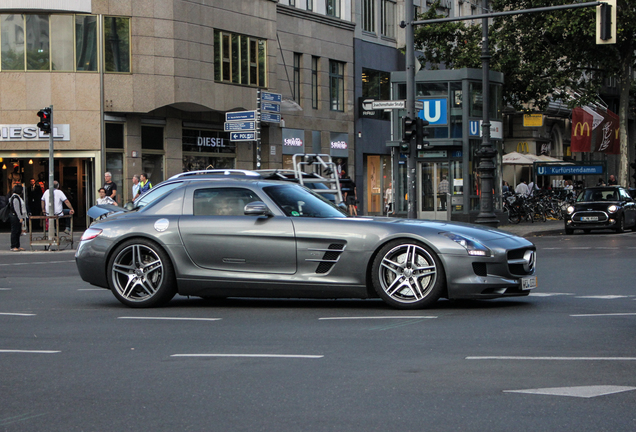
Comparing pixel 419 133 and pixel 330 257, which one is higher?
pixel 419 133

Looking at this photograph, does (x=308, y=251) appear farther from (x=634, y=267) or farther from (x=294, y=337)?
(x=634, y=267)

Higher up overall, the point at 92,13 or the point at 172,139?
the point at 92,13

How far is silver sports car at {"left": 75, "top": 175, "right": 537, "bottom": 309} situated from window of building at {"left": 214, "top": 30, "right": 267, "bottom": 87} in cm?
2403

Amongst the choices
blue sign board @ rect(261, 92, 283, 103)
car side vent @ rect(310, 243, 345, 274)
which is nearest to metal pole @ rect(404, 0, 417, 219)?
blue sign board @ rect(261, 92, 283, 103)

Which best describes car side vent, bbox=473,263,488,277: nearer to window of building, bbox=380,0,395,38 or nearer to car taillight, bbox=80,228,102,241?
car taillight, bbox=80,228,102,241

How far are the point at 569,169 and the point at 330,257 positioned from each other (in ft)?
99.3

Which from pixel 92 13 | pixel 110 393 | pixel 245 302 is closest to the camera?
pixel 110 393

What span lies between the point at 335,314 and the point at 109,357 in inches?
116

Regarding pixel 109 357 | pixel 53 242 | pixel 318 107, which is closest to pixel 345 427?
pixel 109 357

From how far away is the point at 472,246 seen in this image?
31.2 feet

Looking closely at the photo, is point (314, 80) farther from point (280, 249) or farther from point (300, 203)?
point (280, 249)

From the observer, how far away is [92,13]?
30844 millimetres

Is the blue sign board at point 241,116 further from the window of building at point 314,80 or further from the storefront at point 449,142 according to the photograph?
the window of building at point 314,80

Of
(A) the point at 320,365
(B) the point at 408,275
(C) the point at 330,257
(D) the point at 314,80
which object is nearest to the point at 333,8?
(D) the point at 314,80
